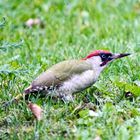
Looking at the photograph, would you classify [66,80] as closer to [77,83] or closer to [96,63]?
[77,83]

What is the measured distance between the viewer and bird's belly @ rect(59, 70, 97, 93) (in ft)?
18.8

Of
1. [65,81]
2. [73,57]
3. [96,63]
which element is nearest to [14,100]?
[65,81]

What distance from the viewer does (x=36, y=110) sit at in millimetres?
5480

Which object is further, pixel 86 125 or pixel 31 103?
pixel 31 103

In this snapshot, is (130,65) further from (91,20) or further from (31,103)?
(91,20)

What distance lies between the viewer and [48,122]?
17.3ft

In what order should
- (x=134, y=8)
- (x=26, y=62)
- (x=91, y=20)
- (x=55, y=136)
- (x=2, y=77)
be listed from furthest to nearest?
1. (x=134, y=8)
2. (x=91, y=20)
3. (x=26, y=62)
4. (x=2, y=77)
5. (x=55, y=136)

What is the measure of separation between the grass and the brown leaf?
5cm

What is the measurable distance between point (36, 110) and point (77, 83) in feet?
1.58

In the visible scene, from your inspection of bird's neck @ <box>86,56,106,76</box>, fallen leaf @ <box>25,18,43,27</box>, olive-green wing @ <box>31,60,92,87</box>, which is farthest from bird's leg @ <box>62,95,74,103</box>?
fallen leaf @ <box>25,18,43,27</box>

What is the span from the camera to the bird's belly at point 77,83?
5.73m

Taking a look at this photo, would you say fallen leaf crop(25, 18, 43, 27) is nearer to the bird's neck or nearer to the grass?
the grass

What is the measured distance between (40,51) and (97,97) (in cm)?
268

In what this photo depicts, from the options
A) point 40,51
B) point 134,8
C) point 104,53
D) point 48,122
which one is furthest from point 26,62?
point 134,8
